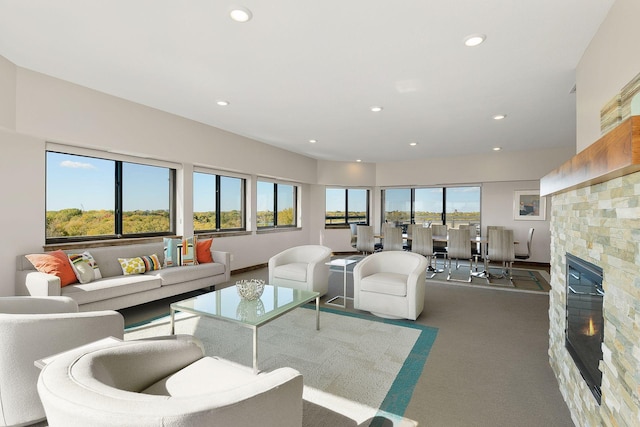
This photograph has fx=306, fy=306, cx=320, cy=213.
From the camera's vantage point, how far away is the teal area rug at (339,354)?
6.65 feet

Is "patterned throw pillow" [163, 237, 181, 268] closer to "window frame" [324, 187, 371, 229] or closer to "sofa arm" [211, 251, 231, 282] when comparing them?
"sofa arm" [211, 251, 231, 282]

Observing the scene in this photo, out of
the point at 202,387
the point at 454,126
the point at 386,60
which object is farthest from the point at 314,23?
the point at 454,126

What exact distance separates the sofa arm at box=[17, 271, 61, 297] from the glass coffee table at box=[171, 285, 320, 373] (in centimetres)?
122

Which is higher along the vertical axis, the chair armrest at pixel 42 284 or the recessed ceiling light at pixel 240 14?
the recessed ceiling light at pixel 240 14

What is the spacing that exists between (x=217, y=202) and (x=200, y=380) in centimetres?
492

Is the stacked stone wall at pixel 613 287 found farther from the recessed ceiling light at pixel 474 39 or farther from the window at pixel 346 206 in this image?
the window at pixel 346 206

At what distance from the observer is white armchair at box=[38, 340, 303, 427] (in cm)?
90

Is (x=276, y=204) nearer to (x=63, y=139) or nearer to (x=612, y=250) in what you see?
(x=63, y=139)

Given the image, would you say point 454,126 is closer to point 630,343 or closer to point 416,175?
point 416,175

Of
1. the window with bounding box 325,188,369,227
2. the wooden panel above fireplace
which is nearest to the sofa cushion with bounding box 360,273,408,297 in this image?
the wooden panel above fireplace

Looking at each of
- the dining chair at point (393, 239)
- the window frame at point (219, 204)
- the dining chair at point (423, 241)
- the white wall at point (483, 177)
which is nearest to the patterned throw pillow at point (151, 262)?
the window frame at point (219, 204)

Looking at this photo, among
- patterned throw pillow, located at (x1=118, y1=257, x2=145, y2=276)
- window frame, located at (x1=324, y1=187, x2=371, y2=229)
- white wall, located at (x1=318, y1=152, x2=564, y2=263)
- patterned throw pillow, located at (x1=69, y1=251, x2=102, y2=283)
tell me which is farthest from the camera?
window frame, located at (x1=324, y1=187, x2=371, y2=229)

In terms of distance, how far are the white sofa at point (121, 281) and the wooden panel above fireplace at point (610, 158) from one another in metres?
4.18

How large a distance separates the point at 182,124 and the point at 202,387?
435 cm
